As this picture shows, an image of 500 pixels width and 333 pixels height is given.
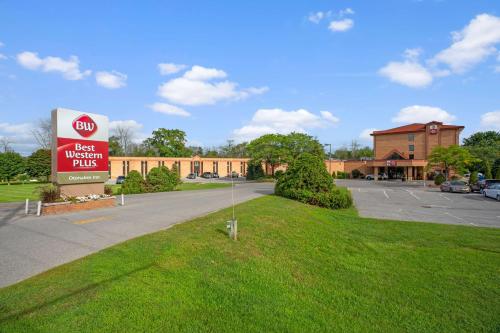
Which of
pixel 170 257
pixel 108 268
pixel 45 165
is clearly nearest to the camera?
pixel 108 268

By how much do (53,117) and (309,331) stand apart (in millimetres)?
14880

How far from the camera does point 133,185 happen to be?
85.7ft

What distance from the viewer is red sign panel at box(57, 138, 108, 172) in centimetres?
1416

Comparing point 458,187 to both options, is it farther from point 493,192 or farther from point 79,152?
point 79,152

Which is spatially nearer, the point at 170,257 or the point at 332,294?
the point at 332,294

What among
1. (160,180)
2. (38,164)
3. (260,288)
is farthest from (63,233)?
(38,164)

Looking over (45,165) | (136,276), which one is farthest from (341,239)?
(45,165)

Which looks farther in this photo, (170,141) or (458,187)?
(170,141)

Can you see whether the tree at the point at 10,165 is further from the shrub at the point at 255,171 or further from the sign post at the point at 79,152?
the sign post at the point at 79,152

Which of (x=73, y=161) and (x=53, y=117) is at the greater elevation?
(x=53, y=117)

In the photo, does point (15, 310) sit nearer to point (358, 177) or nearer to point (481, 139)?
point (358, 177)

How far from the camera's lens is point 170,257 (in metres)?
6.57

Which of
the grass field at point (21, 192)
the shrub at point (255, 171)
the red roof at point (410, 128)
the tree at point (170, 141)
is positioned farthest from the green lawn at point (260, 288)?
the tree at point (170, 141)

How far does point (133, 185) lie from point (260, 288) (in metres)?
23.1
